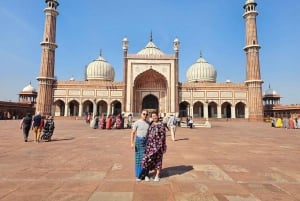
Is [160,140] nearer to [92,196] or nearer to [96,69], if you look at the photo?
[92,196]

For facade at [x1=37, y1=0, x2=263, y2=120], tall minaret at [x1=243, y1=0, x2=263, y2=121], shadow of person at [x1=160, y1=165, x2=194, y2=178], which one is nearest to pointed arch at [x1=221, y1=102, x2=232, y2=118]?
facade at [x1=37, y1=0, x2=263, y2=120]

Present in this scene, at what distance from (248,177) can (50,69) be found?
113 ft

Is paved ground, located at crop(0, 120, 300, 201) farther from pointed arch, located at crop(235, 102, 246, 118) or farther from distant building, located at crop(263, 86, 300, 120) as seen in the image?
pointed arch, located at crop(235, 102, 246, 118)

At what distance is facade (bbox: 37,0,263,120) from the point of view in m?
31.8

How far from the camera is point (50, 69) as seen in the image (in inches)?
1304

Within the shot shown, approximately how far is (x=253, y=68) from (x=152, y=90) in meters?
15.4

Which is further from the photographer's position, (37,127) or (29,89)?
(29,89)

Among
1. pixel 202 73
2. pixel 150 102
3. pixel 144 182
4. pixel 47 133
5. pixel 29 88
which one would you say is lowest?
pixel 144 182

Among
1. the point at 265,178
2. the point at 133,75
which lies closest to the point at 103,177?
the point at 265,178

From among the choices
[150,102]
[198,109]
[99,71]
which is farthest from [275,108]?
[99,71]

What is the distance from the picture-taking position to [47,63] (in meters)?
32.8

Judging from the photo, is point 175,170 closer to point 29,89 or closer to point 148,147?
point 148,147

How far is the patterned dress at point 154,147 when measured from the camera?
3521 mm

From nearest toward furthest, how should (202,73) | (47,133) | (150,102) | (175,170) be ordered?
(175,170)
(47,133)
(150,102)
(202,73)
